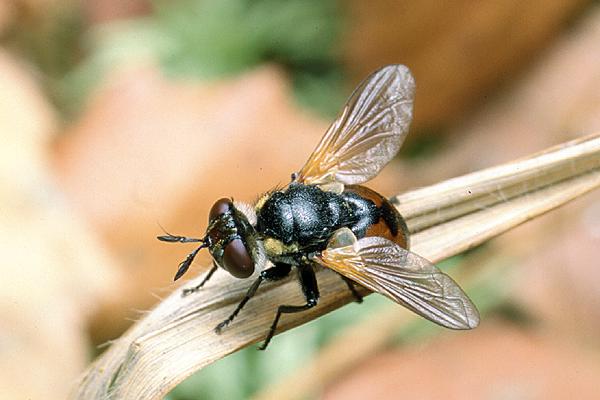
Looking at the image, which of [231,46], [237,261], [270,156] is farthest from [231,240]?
[231,46]

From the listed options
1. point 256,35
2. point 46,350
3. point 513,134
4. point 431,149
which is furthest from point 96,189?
point 513,134

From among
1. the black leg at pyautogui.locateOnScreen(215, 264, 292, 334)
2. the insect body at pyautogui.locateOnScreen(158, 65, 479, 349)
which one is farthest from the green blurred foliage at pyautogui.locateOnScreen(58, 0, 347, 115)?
the black leg at pyautogui.locateOnScreen(215, 264, 292, 334)

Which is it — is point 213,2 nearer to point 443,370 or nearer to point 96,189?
point 96,189

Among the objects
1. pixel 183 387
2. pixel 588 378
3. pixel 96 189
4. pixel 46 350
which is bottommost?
pixel 588 378

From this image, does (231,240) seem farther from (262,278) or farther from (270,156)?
(270,156)

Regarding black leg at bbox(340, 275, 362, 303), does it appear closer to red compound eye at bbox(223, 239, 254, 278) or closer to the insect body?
the insect body
